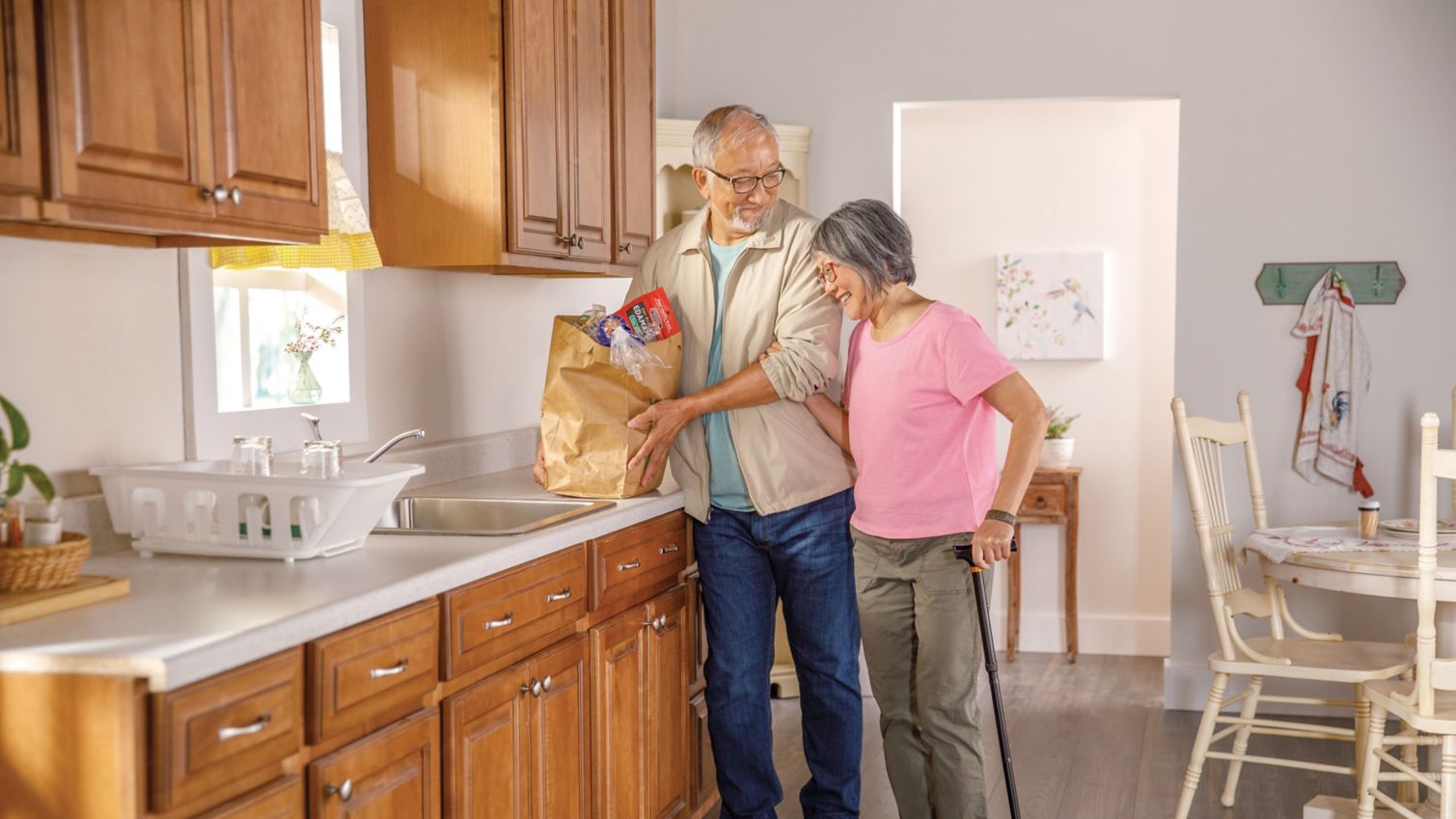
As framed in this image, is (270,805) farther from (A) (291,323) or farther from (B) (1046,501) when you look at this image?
(B) (1046,501)

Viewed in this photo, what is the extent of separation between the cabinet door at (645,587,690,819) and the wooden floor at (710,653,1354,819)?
23.1 inches

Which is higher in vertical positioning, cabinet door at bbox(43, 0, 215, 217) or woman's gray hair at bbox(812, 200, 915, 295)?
cabinet door at bbox(43, 0, 215, 217)

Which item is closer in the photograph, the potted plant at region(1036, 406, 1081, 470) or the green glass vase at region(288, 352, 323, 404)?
the green glass vase at region(288, 352, 323, 404)

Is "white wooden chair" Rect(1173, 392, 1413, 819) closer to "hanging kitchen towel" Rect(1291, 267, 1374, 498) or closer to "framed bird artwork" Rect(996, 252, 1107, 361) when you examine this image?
"hanging kitchen towel" Rect(1291, 267, 1374, 498)

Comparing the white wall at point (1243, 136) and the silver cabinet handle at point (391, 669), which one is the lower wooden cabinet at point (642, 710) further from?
the white wall at point (1243, 136)

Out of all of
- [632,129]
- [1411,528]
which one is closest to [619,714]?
[632,129]

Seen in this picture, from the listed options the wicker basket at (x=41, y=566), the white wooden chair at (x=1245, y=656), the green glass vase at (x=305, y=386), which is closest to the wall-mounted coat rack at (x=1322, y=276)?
the white wooden chair at (x=1245, y=656)

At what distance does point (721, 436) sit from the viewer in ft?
9.23

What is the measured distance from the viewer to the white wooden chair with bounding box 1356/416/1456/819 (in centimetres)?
278

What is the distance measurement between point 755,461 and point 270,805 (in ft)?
4.55

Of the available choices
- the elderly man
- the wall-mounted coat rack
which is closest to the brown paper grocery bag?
the elderly man

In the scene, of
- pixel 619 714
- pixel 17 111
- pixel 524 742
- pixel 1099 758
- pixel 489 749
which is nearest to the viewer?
pixel 17 111

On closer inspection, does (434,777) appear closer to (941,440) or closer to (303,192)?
(303,192)

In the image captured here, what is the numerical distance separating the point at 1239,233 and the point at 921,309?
7.72 ft
